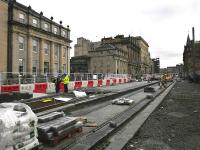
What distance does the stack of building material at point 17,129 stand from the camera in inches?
177

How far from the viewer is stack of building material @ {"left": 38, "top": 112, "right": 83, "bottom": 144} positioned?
20.0ft

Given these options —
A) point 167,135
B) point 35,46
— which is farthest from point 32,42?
point 167,135

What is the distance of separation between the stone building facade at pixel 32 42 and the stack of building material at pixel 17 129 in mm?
34681

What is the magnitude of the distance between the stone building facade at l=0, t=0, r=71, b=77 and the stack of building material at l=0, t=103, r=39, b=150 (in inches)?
1365

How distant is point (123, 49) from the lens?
10112 cm

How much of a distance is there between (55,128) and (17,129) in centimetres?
148

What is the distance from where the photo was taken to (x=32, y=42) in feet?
143

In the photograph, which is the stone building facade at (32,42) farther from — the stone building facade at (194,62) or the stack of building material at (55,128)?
the stack of building material at (55,128)

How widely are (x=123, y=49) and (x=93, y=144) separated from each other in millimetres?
96154

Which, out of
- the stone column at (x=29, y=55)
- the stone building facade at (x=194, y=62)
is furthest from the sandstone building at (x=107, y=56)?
the stone column at (x=29, y=55)

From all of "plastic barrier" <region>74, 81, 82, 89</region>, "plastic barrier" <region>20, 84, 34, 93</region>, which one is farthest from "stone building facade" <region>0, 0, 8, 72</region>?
"plastic barrier" <region>20, 84, 34, 93</region>

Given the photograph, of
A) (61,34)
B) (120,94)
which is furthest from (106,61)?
(120,94)

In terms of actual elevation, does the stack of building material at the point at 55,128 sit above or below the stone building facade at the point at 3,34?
below

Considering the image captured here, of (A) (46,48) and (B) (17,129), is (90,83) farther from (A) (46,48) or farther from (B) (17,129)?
(B) (17,129)
